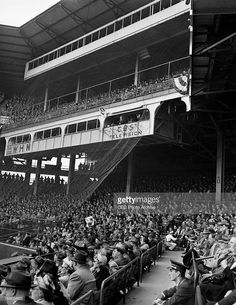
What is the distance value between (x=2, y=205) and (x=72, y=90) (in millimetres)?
12047

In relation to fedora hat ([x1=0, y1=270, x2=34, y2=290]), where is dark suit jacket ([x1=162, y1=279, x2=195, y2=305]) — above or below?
below

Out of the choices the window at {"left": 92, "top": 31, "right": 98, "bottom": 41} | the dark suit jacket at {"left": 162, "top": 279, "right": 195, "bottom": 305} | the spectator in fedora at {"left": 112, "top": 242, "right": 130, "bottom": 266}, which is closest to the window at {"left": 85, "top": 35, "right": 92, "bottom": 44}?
the window at {"left": 92, "top": 31, "right": 98, "bottom": 41}

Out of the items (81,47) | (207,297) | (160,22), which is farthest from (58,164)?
(207,297)

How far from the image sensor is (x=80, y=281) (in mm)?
4520

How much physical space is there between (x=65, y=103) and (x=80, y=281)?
28220mm

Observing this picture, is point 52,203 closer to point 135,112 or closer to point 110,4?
point 135,112

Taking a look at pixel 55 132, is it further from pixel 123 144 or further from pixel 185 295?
pixel 185 295

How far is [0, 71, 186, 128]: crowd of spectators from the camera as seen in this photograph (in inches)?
833

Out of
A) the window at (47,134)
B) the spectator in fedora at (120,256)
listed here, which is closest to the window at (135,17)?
the window at (47,134)

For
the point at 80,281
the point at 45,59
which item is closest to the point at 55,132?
the point at 45,59

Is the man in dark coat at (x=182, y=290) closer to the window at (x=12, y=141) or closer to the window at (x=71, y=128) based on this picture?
the window at (x=71, y=128)

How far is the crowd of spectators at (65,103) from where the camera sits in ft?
69.4

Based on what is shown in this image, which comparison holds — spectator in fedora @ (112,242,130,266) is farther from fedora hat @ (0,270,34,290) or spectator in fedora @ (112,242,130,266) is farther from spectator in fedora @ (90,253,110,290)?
fedora hat @ (0,270,34,290)

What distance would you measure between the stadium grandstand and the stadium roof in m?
0.11
